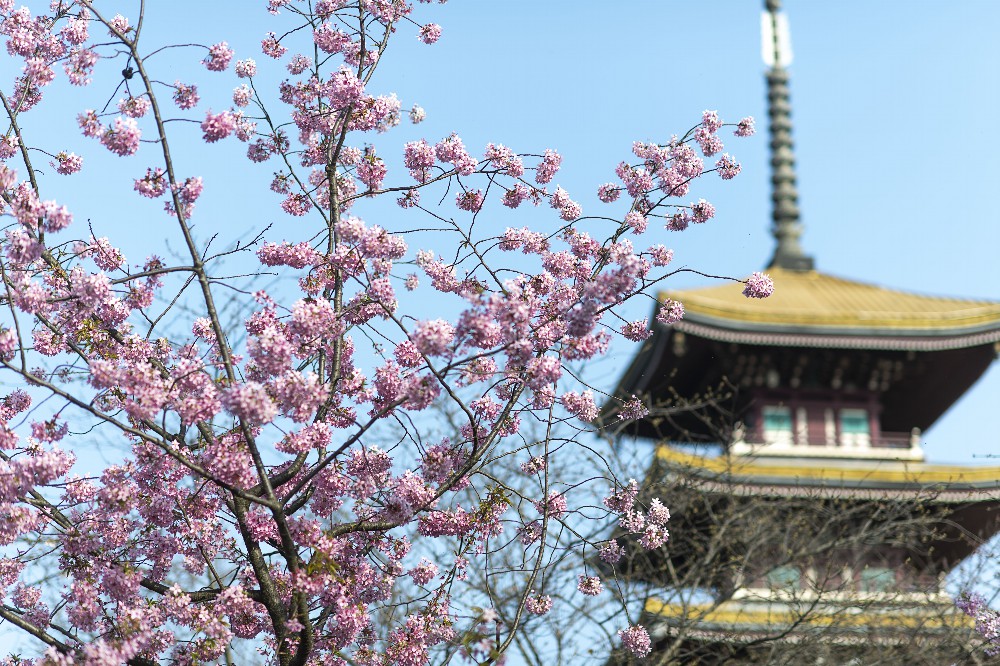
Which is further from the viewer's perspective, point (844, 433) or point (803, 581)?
point (844, 433)

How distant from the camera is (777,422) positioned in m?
21.3

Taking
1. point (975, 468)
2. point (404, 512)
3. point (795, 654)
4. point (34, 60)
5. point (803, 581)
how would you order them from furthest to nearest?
point (975, 468), point (803, 581), point (795, 654), point (34, 60), point (404, 512)

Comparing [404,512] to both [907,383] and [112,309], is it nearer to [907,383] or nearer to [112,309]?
[112,309]

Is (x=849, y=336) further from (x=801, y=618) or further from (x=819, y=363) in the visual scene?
(x=801, y=618)

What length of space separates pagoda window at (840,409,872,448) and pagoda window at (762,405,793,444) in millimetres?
980

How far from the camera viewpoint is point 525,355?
580 centimetres

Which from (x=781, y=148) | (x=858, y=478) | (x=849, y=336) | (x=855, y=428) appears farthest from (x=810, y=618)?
(x=781, y=148)

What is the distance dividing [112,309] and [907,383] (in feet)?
61.2

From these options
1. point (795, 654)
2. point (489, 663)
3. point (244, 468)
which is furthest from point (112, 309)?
point (795, 654)

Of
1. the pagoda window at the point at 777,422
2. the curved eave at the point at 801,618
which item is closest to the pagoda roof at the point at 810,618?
the curved eave at the point at 801,618

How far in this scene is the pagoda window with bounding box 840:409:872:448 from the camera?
21156mm

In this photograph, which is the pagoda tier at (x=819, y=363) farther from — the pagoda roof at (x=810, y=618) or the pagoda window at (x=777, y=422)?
the pagoda roof at (x=810, y=618)

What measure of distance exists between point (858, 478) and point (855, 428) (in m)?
2.76

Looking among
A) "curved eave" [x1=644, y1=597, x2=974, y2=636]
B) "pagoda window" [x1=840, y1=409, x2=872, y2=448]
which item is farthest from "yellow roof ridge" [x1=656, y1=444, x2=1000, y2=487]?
"curved eave" [x1=644, y1=597, x2=974, y2=636]
